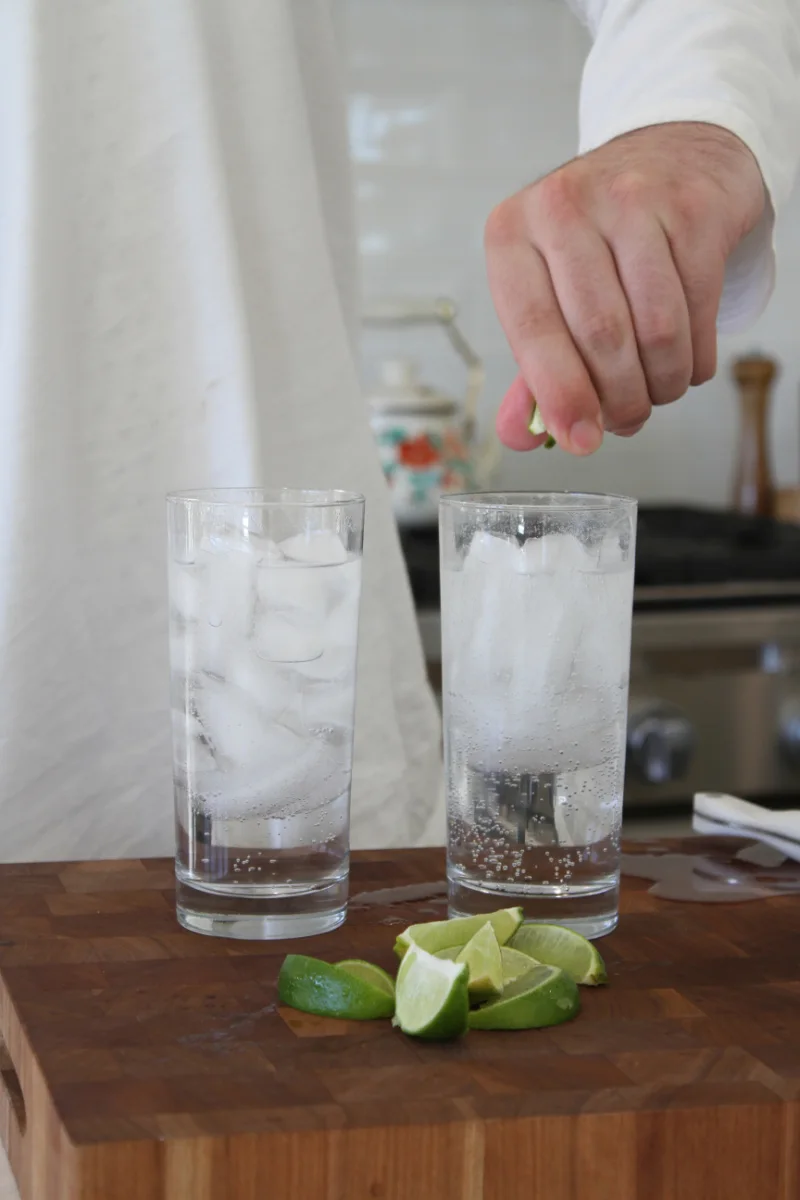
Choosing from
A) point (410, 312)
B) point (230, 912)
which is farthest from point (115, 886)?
point (410, 312)

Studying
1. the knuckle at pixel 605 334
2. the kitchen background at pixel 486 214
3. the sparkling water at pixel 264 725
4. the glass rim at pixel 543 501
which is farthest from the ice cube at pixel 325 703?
the kitchen background at pixel 486 214

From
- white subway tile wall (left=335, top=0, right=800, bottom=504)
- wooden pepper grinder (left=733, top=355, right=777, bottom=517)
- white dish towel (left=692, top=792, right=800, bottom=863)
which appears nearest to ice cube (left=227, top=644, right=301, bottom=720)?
white dish towel (left=692, top=792, right=800, bottom=863)

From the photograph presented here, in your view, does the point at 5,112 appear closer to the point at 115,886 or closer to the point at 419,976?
the point at 115,886

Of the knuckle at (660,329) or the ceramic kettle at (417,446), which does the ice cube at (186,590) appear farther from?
the ceramic kettle at (417,446)

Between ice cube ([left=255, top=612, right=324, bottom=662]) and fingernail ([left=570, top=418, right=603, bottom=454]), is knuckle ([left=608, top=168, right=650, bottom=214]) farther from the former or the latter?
ice cube ([left=255, top=612, right=324, bottom=662])

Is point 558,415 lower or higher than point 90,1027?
higher

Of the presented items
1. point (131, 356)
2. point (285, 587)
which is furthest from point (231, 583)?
point (131, 356)
